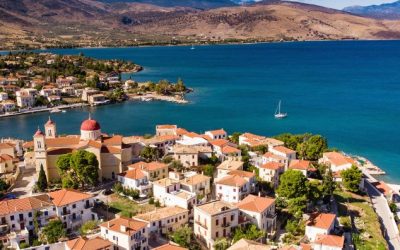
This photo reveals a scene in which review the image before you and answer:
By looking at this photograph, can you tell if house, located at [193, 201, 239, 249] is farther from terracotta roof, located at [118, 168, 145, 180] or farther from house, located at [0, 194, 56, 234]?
house, located at [0, 194, 56, 234]

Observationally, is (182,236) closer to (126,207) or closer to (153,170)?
(126,207)

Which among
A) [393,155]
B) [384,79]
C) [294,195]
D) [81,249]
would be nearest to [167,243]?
[81,249]

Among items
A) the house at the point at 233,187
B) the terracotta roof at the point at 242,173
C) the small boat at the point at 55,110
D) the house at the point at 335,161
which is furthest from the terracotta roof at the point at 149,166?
the small boat at the point at 55,110

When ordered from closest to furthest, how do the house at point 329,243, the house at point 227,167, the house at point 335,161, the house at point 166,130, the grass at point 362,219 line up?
the house at point 329,243 → the grass at point 362,219 → the house at point 227,167 → the house at point 335,161 → the house at point 166,130

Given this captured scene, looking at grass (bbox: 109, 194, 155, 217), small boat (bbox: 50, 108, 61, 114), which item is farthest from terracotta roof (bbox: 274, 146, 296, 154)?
small boat (bbox: 50, 108, 61, 114)

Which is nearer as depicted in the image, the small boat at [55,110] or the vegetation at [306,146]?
the vegetation at [306,146]

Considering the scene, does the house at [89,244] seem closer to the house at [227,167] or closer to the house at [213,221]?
the house at [213,221]
